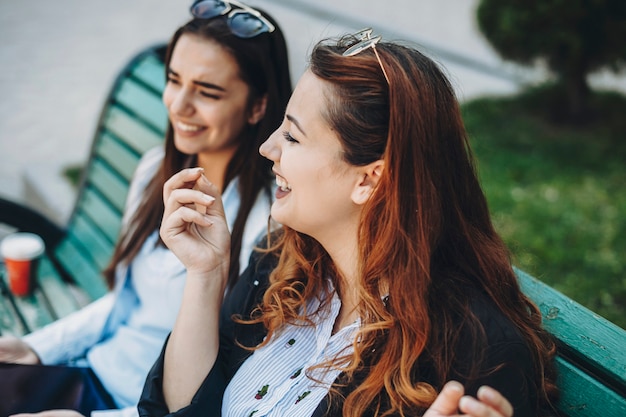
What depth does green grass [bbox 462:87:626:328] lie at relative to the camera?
12.4 ft

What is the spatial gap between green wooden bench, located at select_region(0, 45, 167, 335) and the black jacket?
1.25 metres

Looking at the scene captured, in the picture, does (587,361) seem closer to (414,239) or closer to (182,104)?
(414,239)

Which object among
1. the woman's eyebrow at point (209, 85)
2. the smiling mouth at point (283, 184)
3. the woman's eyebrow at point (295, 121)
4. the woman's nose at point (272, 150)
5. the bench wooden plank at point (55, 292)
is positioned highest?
the woman's eyebrow at point (295, 121)

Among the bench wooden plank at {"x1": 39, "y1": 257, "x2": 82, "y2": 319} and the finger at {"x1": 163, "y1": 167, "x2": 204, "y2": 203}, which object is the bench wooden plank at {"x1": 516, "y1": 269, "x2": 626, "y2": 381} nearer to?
the finger at {"x1": 163, "y1": 167, "x2": 204, "y2": 203}

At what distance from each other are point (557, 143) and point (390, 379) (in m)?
4.44

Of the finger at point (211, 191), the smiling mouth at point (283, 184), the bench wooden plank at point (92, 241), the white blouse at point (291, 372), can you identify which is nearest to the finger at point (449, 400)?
the white blouse at point (291, 372)

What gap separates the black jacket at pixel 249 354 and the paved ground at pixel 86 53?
2.74 meters

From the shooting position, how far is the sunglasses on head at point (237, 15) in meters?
2.44

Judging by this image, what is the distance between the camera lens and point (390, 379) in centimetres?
165

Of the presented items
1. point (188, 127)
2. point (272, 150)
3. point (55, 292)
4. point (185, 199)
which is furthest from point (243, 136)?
point (55, 292)

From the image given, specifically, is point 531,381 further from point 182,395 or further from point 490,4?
point 490,4

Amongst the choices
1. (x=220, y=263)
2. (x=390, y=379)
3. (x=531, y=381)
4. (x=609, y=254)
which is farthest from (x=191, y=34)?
(x=609, y=254)

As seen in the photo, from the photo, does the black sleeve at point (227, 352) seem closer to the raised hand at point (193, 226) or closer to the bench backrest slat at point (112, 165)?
the raised hand at point (193, 226)

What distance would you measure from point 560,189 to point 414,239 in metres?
3.41
